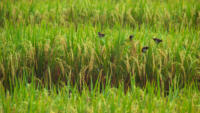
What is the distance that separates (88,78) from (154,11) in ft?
9.04

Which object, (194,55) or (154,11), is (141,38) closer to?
(194,55)

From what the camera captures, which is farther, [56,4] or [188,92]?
[56,4]

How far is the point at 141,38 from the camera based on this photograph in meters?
2.97

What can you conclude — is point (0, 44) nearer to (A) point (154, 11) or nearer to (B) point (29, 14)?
(B) point (29, 14)

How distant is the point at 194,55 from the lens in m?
2.72

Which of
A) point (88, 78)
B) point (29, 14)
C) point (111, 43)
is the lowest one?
point (88, 78)

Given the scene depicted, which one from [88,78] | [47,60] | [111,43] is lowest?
[88,78]

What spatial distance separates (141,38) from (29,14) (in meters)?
2.71

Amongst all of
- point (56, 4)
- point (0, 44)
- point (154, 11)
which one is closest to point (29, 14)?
point (56, 4)

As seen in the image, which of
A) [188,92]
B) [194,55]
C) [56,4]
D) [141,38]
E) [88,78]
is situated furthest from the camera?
[56,4]

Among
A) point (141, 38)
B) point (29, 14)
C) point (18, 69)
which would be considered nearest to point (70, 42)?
point (18, 69)

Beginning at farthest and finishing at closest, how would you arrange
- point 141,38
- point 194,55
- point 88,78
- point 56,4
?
point 56,4
point 141,38
point 194,55
point 88,78

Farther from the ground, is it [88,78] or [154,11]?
[154,11]

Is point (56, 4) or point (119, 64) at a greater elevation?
point (56, 4)
